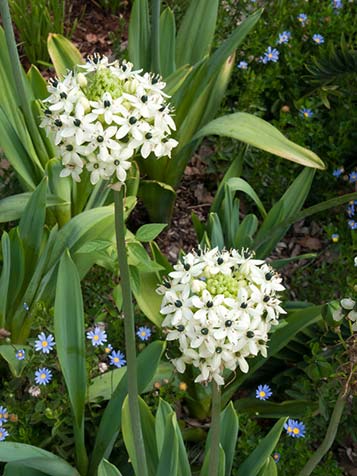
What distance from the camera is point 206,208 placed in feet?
11.1

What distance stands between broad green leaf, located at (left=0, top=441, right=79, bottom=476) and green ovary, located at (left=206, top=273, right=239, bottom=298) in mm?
854

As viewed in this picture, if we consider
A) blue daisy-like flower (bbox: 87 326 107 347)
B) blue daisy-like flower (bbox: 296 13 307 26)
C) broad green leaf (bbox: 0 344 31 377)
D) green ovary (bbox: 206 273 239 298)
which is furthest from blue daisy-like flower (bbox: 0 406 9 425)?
blue daisy-like flower (bbox: 296 13 307 26)

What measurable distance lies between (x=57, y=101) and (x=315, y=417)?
152 centimetres

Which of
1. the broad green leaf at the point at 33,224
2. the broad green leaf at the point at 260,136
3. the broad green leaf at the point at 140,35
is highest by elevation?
the broad green leaf at the point at 140,35

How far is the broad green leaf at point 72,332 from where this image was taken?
208 centimetres

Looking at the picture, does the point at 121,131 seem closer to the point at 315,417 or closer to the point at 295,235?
the point at 315,417

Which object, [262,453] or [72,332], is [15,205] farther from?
[262,453]

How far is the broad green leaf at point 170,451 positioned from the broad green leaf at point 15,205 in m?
1.16

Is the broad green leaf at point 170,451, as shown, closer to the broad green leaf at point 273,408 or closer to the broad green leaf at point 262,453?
the broad green leaf at point 262,453

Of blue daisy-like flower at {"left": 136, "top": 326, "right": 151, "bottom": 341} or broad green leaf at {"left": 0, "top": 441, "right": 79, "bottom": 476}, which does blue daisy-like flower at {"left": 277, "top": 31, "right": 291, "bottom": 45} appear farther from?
broad green leaf at {"left": 0, "top": 441, "right": 79, "bottom": 476}

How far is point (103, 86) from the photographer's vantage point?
139 centimetres

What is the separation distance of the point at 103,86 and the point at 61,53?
1.76m

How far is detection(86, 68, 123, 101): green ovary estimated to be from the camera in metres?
1.39

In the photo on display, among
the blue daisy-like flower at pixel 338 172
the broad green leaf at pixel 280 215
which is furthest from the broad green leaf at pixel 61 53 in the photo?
the blue daisy-like flower at pixel 338 172
